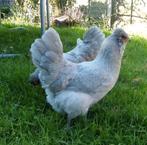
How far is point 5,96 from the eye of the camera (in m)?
3.85

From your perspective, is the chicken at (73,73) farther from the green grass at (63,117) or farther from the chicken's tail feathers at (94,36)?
the chicken's tail feathers at (94,36)

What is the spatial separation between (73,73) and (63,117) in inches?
15.9

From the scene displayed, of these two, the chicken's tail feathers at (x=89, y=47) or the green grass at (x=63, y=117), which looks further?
the chicken's tail feathers at (x=89, y=47)

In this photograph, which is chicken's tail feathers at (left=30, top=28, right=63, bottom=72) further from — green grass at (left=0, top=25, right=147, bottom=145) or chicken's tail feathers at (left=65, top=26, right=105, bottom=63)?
chicken's tail feathers at (left=65, top=26, right=105, bottom=63)

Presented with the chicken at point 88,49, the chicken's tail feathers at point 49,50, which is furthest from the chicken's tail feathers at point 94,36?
the chicken's tail feathers at point 49,50

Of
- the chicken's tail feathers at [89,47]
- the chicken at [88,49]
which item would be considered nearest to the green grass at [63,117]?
the chicken at [88,49]

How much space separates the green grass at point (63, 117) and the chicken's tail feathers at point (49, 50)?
18.5 inches

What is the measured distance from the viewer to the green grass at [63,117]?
3156mm

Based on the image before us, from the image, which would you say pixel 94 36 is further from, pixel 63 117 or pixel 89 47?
pixel 63 117

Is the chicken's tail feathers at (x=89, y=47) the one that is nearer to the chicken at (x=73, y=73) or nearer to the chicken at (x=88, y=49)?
the chicken at (x=88, y=49)

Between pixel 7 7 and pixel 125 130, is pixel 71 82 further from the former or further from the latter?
pixel 7 7

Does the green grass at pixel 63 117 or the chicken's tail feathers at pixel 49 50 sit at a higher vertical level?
the chicken's tail feathers at pixel 49 50

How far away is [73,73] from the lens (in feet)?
10.8

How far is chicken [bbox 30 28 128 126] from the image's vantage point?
3174 millimetres
